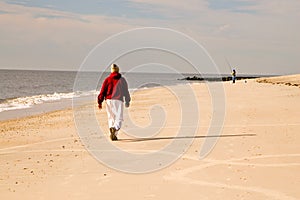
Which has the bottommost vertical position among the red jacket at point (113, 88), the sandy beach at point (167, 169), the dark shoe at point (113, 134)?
the sandy beach at point (167, 169)

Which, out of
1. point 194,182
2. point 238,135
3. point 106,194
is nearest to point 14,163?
point 106,194

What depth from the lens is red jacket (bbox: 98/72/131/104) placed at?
1167 centimetres

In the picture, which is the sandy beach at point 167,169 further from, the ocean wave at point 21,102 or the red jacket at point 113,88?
the ocean wave at point 21,102

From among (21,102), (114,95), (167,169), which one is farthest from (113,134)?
(21,102)

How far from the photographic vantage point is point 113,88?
11680 millimetres

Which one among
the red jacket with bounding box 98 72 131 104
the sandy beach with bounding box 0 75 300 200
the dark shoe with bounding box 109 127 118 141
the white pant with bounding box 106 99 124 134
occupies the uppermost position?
the red jacket with bounding box 98 72 131 104

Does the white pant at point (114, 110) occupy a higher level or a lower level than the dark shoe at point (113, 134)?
higher

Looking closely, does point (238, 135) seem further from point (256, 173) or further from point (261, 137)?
point (256, 173)

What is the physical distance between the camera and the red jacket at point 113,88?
11672mm

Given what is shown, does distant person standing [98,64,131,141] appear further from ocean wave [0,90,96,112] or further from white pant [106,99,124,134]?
ocean wave [0,90,96,112]

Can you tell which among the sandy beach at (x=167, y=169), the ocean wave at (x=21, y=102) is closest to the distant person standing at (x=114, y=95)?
the sandy beach at (x=167, y=169)

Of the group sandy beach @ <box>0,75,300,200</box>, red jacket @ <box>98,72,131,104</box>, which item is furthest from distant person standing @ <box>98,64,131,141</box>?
sandy beach @ <box>0,75,300,200</box>

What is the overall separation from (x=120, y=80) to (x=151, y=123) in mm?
3861

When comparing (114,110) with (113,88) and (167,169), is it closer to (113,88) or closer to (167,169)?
(113,88)
